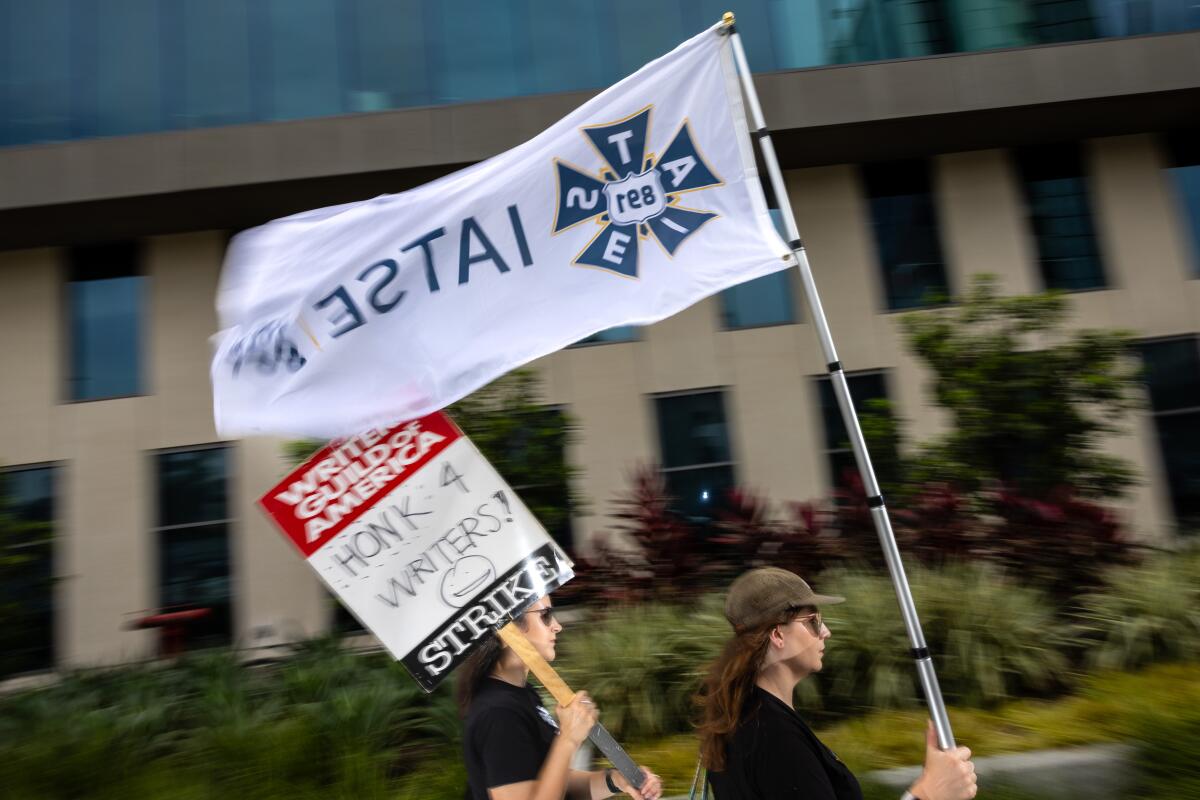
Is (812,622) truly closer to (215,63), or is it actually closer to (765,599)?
(765,599)

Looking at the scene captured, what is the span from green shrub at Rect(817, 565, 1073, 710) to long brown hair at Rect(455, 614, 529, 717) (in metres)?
4.44

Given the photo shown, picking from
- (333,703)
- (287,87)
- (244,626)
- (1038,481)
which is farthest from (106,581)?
(1038,481)

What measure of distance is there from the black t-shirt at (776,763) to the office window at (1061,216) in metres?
14.7

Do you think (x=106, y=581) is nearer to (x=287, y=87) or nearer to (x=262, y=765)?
(x=287, y=87)

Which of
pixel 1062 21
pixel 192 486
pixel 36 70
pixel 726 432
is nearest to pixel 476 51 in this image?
pixel 36 70

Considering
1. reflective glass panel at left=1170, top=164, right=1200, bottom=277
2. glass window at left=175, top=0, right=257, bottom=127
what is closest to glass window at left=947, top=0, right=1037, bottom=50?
reflective glass panel at left=1170, top=164, right=1200, bottom=277

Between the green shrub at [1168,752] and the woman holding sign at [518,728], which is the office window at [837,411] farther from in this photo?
the woman holding sign at [518,728]

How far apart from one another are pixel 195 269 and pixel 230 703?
33.3ft

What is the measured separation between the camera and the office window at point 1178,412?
15531mm

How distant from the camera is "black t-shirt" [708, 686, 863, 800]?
111 inches

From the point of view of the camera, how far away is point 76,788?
6.41 meters

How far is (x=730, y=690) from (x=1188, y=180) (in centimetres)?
1652

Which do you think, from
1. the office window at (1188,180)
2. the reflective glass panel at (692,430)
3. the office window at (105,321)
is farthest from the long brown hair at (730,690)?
the office window at (1188,180)

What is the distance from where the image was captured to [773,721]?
2.94 metres
